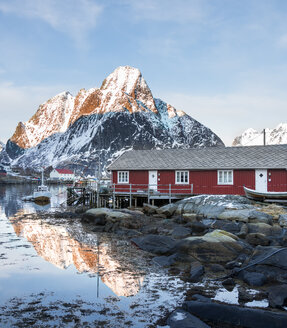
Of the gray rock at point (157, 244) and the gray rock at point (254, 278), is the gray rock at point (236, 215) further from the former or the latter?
the gray rock at point (254, 278)

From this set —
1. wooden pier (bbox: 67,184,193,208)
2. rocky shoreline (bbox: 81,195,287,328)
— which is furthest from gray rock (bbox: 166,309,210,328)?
wooden pier (bbox: 67,184,193,208)

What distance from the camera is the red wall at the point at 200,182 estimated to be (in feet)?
96.3

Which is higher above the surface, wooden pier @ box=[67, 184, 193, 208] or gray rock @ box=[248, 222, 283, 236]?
wooden pier @ box=[67, 184, 193, 208]

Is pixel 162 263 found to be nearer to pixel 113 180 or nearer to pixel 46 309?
pixel 46 309

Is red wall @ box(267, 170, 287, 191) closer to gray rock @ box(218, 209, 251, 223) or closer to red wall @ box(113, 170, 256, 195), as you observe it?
red wall @ box(113, 170, 256, 195)

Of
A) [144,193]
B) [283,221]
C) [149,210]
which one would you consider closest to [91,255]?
[283,221]

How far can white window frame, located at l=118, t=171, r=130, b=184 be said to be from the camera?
109 feet

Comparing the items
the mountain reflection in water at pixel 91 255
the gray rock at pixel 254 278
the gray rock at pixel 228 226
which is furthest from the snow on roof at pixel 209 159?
the gray rock at pixel 254 278

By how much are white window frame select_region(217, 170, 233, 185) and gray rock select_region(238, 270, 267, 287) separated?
64.3 feet

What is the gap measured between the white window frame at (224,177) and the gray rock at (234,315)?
22354 mm

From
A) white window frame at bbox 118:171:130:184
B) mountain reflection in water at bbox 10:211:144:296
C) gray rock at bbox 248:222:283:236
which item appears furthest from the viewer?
white window frame at bbox 118:171:130:184

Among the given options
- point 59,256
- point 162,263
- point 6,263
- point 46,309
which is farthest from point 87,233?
point 46,309

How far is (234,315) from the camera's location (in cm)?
770

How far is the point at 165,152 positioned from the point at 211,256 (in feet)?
75.1
